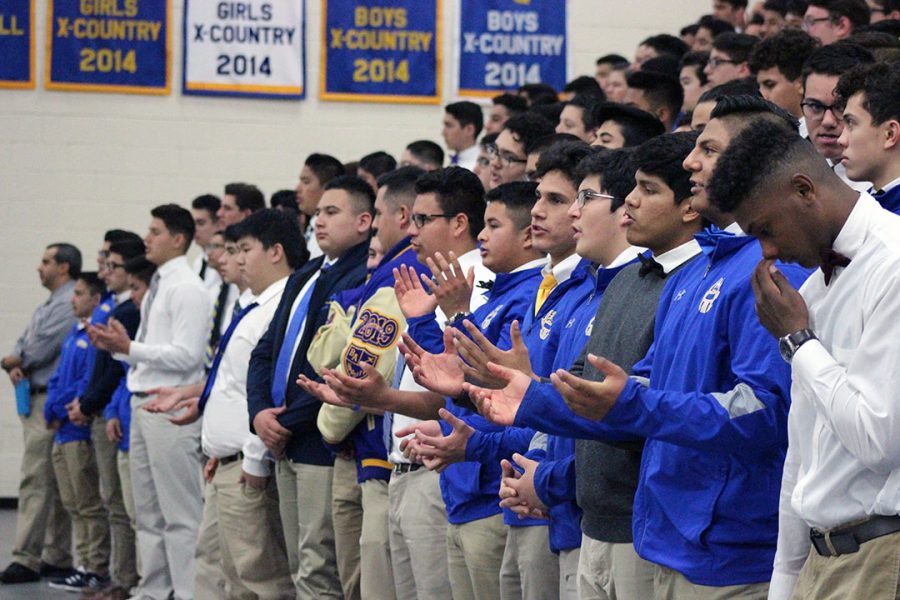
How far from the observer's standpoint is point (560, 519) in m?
3.54

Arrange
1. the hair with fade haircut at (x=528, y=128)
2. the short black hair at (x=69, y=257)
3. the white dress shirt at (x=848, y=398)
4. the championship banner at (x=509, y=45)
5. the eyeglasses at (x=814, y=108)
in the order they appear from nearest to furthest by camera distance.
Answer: the white dress shirt at (x=848, y=398) < the eyeglasses at (x=814, y=108) < the hair with fade haircut at (x=528, y=128) < the short black hair at (x=69, y=257) < the championship banner at (x=509, y=45)

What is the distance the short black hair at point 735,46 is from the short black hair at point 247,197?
9.56 feet

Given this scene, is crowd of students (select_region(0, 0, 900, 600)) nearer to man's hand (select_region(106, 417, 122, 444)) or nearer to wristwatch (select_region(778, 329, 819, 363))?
wristwatch (select_region(778, 329, 819, 363))

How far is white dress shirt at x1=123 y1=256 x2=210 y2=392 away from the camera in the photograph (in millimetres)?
6980

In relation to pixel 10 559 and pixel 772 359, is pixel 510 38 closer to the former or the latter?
pixel 10 559

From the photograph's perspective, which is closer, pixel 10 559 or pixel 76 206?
pixel 10 559

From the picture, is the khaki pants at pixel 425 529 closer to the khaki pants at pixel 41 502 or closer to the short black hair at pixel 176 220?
the short black hair at pixel 176 220

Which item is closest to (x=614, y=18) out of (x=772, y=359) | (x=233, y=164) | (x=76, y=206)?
(x=233, y=164)

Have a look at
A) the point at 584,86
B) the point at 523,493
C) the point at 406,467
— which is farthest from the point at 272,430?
the point at 584,86

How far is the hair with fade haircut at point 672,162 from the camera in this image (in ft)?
10.5

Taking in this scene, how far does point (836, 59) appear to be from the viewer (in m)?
3.90

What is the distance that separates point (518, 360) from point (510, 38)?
6791 mm

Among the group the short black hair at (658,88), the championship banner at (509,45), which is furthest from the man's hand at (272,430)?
the championship banner at (509,45)

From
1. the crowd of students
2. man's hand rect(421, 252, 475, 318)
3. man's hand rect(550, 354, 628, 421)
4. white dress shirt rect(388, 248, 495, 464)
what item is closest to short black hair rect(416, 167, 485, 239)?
the crowd of students
